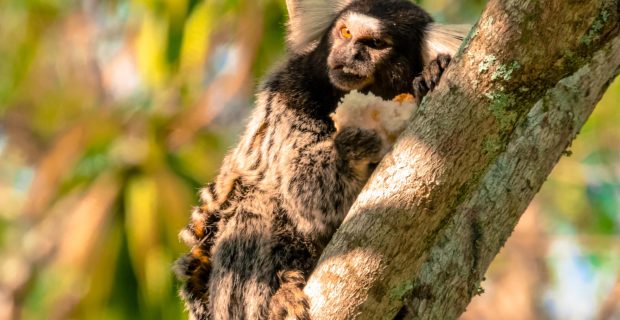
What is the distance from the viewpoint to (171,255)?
708 centimetres

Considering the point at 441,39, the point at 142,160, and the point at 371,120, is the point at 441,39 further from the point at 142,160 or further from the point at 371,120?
the point at 142,160

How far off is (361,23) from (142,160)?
3.90 meters

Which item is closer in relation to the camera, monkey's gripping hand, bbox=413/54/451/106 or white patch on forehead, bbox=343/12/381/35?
monkey's gripping hand, bbox=413/54/451/106

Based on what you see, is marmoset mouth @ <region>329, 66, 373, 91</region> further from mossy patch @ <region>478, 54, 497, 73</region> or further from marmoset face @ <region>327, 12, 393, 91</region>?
mossy patch @ <region>478, 54, 497, 73</region>

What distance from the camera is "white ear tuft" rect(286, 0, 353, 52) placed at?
456 centimetres

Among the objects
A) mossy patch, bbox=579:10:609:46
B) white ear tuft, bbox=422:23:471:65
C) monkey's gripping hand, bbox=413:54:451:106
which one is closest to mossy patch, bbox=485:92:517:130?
mossy patch, bbox=579:10:609:46

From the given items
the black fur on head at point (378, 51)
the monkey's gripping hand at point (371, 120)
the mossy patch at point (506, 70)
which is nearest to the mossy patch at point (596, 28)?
the mossy patch at point (506, 70)

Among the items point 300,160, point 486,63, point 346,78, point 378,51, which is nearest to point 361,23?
point 378,51

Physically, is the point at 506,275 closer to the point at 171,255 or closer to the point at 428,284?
the point at 171,255

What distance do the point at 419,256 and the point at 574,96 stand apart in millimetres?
1118

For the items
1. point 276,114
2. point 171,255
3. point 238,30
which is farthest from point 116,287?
point 276,114

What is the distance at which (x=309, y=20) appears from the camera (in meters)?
4.66

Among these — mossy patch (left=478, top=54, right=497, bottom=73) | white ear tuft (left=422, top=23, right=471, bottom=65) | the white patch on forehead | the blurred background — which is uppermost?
white ear tuft (left=422, top=23, right=471, bottom=65)

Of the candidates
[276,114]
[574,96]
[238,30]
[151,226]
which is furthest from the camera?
[238,30]
